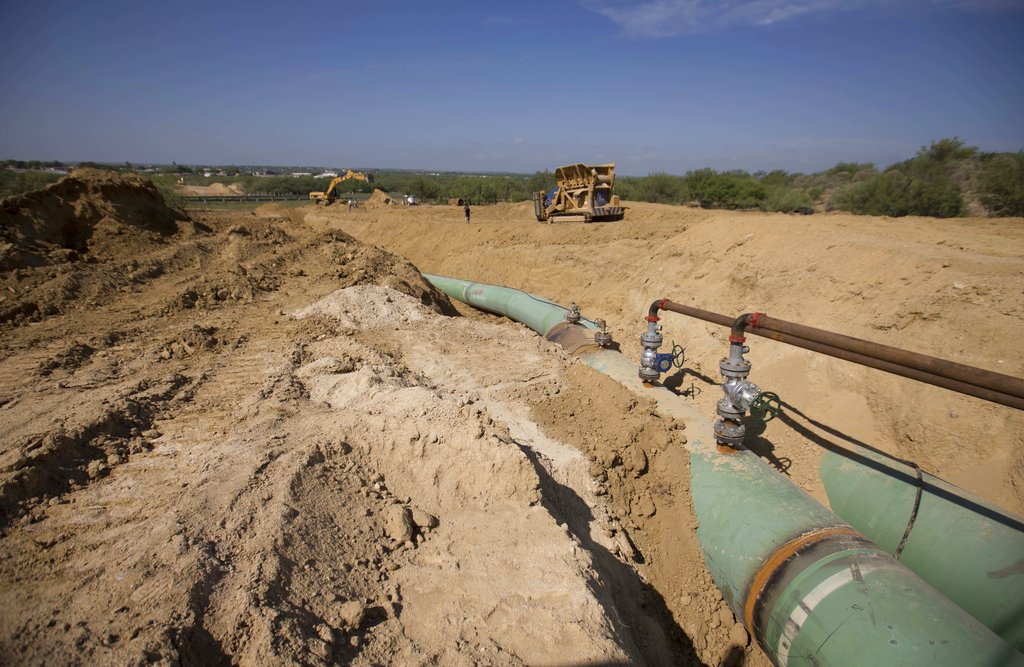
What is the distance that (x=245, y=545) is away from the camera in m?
2.34

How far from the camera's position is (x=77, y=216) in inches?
408

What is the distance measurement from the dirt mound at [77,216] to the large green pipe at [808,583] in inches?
450

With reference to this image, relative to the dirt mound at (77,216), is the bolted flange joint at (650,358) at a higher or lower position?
lower

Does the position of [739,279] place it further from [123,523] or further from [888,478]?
[123,523]

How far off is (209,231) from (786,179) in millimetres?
33977

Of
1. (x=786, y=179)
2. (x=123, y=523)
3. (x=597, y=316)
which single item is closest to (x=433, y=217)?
(x=597, y=316)

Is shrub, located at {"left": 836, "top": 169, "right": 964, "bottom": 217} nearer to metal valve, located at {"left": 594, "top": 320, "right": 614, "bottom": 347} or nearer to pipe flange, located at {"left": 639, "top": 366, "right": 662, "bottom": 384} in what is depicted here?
metal valve, located at {"left": 594, "top": 320, "right": 614, "bottom": 347}

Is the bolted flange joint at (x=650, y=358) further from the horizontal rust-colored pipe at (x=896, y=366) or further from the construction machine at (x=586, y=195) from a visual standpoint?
the construction machine at (x=586, y=195)

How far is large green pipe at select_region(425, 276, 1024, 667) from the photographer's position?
6.91 feet

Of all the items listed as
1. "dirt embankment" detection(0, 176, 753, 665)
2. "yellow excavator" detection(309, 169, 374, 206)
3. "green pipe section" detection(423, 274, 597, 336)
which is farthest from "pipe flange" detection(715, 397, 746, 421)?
"yellow excavator" detection(309, 169, 374, 206)

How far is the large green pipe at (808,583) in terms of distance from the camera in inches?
82.9

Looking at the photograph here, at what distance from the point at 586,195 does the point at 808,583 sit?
1444 centimetres

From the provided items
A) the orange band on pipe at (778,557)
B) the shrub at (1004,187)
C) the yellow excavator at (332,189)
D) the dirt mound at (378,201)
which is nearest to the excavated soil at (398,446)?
the orange band on pipe at (778,557)

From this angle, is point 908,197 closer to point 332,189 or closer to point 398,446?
point 398,446
